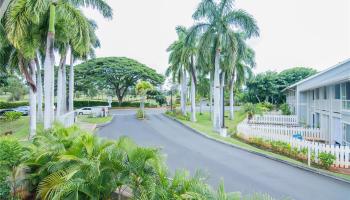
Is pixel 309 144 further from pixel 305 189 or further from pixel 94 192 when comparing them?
pixel 94 192

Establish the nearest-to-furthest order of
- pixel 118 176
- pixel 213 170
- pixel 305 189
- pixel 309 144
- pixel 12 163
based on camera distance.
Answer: pixel 118 176
pixel 12 163
pixel 305 189
pixel 213 170
pixel 309 144

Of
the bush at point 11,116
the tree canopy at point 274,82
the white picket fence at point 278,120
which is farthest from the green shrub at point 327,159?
the tree canopy at point 274,82

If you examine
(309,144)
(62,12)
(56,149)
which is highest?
(62,12)

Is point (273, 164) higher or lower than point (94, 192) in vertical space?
lower

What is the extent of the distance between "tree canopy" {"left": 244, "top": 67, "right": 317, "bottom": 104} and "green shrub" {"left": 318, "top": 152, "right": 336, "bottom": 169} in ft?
116

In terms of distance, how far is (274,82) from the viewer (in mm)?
45594

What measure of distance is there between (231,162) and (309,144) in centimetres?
407

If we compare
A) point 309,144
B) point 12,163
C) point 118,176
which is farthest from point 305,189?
point 12,163

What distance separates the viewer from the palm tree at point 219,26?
822 inches

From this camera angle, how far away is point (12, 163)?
257 inches

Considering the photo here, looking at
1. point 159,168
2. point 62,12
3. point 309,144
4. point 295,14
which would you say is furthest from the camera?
point 295,14

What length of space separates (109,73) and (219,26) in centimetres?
3208

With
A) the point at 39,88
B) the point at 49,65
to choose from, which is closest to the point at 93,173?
the point at 49,65

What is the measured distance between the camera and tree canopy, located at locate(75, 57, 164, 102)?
4812 cm
